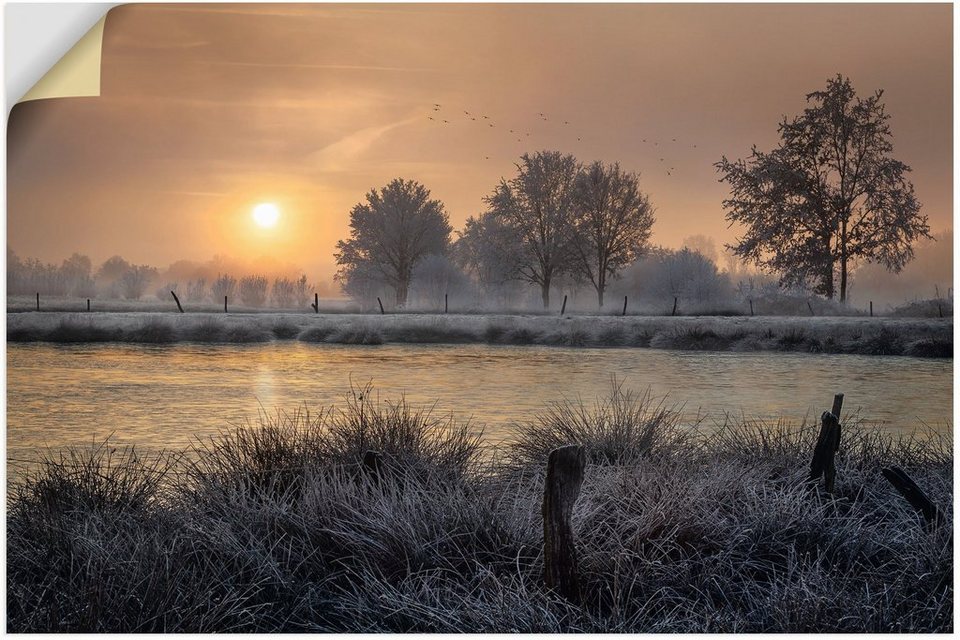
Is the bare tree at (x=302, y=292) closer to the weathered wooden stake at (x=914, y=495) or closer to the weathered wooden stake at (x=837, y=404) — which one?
the weathered wooden stake at (x=837, y=404)

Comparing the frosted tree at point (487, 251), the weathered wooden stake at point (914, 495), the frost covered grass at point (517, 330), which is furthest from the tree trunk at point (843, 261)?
the frosted tree at point (487, 251)

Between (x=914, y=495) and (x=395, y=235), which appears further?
(x=395, y=235)

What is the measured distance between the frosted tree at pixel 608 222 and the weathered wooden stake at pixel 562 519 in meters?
1.68

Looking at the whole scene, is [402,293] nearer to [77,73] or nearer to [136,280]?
[136,280]

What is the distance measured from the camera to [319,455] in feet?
12.5

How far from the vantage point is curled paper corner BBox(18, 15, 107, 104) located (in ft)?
12.2

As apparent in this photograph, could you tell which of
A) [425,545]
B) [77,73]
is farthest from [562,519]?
[77,73]

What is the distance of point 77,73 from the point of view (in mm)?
3795

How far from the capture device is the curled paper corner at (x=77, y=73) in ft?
12.2

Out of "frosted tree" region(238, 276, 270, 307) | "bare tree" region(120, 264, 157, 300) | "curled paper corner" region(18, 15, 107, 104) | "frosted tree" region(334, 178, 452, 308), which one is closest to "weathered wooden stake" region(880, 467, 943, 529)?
Answer: "frosted tree" region(334, 178, 452, 308)

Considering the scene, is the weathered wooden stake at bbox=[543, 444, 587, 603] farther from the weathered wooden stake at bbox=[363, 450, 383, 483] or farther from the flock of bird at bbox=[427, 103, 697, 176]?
the flock of bird at bbox=[427, 103, 697, 176]

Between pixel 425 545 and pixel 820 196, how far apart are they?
2544 millimetres

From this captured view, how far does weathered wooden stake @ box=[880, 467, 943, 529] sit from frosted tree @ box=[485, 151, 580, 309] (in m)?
1.70

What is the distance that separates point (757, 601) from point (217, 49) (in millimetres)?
Answer: 3142
